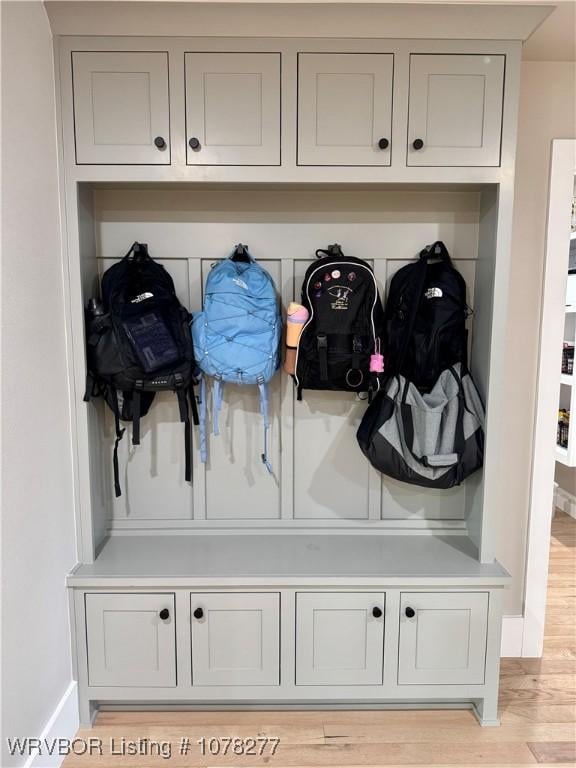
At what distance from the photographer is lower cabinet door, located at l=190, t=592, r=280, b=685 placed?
190 cm

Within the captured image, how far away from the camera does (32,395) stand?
163 centimetres

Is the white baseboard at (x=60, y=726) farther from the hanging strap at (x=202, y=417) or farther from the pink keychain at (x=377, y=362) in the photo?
the pink keychain at (x=377, y=362)

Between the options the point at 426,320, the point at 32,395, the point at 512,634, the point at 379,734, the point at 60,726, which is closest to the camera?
the point at 32,395

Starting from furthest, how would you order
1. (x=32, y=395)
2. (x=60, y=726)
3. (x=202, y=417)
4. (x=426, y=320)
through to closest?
1. (x=202, y=417)
2. (x=426, y=320)
3. (x=60, y=726)
4. (x=32, y=395)

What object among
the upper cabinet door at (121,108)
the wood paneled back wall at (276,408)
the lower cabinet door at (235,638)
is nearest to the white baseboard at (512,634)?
the wood paneled back wall at (276,408)

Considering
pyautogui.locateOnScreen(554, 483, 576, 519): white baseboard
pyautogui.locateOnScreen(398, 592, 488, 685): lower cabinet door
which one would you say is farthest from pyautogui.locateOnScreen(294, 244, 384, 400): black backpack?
pyautogui.locateOnScreen(554, 483, 576, 519): white baseboard

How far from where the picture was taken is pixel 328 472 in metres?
2.21

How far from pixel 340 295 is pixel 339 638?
1.27 metres

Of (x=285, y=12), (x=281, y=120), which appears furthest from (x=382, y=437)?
(x=285, y=12)

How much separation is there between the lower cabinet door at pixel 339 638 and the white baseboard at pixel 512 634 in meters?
0.73

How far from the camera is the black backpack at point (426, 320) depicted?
1.99 meters

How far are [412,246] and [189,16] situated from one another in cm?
112

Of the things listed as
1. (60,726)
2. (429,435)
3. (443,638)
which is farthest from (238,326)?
(60,726)

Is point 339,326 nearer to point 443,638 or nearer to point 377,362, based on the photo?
point 377,362
